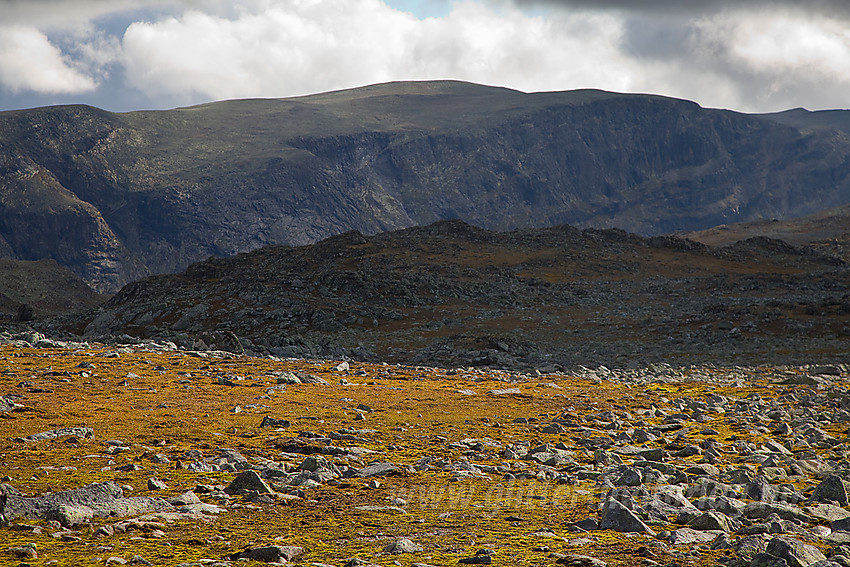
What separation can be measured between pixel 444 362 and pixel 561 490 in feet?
80.3

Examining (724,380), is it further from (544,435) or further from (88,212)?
(88,212)

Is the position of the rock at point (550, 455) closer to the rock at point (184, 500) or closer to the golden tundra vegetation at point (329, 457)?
the golden tundra vegetation at point (329, 457)

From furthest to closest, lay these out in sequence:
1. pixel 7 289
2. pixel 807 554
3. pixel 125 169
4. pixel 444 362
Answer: pixel 125 169 → pixel 7 289 → pixel 444 362 → pixel 807 554

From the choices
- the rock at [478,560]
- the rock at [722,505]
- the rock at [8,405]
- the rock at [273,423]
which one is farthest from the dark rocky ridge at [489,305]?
the rock at [478,560]

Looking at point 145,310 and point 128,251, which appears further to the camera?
point 128,251

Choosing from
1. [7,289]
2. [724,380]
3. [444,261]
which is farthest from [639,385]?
[7,289]

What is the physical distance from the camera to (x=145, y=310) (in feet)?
165

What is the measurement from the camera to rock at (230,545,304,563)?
6.73m

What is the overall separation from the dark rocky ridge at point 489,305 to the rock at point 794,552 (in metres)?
26.1

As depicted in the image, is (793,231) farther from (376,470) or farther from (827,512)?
(376,470)

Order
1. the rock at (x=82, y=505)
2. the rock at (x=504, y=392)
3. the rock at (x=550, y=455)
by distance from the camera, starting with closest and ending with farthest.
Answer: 1. the rock at (x=82, y=505)
2. the rock at (x=550, y=455)
3. the rock at (x=504, y=392)

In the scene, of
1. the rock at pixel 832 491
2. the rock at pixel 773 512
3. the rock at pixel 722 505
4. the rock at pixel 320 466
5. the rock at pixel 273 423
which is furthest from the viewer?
the rock at pixel 273 423

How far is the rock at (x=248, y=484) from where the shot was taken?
30.9ft

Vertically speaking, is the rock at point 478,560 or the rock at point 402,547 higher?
the rock at point 478,560
